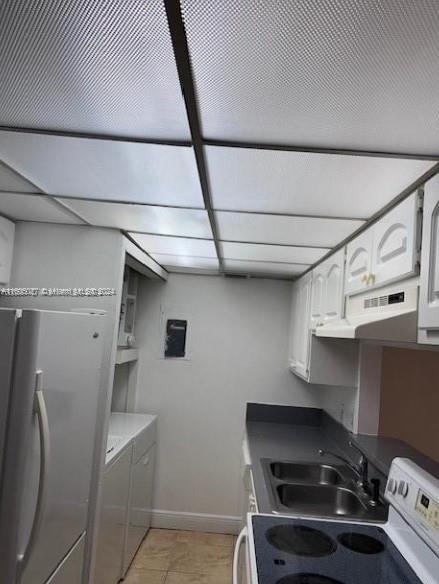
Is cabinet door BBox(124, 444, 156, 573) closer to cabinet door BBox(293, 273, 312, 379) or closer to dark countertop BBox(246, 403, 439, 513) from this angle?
dark countertop BBox(246, 403, 439, 513)

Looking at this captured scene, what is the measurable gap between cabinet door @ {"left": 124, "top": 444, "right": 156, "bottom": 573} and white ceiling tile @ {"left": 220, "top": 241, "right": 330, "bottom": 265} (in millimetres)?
1636

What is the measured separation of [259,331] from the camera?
3898mm

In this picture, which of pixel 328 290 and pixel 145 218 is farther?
pixel 328 290

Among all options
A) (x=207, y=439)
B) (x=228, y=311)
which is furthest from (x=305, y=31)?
(x=207, y=439)

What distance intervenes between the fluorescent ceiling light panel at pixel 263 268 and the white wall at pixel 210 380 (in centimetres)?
34

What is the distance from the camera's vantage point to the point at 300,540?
1.48m

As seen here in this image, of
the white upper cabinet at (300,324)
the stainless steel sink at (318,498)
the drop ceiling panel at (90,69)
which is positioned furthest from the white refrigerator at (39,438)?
the white upper cabinet at (300,324)

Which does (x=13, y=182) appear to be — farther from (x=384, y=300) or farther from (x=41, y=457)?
A: (x=384, y=300)

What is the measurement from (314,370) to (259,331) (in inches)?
54.2

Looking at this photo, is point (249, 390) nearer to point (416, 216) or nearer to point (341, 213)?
point (341, 213)

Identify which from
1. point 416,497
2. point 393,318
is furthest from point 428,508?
point 393,318

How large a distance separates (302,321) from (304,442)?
86cm

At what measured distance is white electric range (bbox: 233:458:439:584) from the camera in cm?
125

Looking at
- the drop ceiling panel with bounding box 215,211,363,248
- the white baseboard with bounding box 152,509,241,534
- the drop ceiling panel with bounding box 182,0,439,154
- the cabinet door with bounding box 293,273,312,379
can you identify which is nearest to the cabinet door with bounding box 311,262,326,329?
the cabinet door with bounding box 293,273,312,379
